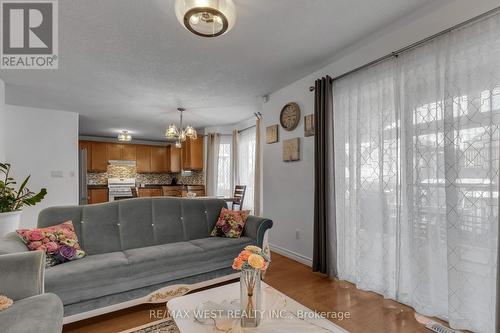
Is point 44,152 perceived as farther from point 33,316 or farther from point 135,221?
point 33,316

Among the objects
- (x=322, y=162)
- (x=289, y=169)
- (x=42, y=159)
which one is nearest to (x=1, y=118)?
(x=42, y=159)

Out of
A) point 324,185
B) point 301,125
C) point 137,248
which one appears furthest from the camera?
point 301,125

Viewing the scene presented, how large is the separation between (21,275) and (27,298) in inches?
6.1

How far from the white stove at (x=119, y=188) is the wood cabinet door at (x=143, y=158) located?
0.56 metres

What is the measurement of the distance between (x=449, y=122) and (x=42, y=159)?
6221 mm

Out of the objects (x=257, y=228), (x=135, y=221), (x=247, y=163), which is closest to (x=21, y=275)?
(x=135, y=221)

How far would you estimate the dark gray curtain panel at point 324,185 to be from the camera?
9.52 feet

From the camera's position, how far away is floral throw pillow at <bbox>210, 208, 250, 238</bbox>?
2922mm

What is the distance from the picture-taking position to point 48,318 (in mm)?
1267

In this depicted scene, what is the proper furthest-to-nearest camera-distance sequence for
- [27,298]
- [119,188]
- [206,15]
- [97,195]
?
1. [119,188]
2. [97,195]
3. [206,15]
4. [27,298]

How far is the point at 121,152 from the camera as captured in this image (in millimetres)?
7902

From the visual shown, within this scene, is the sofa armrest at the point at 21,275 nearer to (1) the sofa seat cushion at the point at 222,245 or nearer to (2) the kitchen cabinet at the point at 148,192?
(1) the sofa seat cushion at the point at 222,245

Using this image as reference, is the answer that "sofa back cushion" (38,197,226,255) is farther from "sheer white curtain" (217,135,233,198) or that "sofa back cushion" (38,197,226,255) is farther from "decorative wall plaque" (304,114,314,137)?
"sheer white curtain" (217,135,233,198)

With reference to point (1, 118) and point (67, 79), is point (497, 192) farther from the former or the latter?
point (1, 118)
